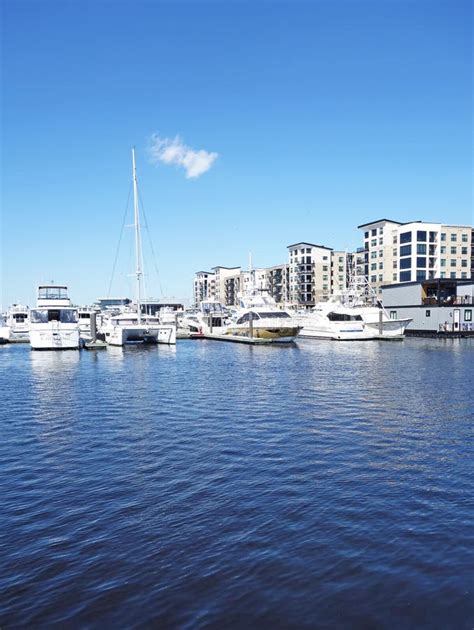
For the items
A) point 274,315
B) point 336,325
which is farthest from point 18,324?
point 336,325

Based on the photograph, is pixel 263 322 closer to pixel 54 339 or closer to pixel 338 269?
pixel 54 339

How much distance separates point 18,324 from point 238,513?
79.6 metres

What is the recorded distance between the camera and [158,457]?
658 inches

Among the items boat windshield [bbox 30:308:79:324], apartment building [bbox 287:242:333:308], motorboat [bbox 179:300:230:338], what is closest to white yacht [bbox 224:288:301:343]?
motorboat [bbox 179:300:230:338]

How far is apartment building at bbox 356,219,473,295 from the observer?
4341 inches

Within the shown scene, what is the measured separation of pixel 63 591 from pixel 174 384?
23985mm

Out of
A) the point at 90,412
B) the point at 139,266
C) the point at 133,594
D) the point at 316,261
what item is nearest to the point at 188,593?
the point at 133,594

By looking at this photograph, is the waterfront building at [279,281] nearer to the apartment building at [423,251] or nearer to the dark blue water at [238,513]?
the apartment building at [423,251]

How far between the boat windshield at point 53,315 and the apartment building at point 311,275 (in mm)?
101044

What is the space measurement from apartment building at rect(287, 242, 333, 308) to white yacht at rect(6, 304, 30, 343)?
84.2m

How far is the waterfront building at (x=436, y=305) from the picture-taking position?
264 feet

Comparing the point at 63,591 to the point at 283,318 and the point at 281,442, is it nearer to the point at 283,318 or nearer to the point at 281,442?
the point at 281,442

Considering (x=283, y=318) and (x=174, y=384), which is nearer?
(x=174, y=384)

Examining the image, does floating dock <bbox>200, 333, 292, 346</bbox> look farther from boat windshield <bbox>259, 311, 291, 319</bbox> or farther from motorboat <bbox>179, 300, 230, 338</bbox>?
motorboat <bbox>179, 300, 230, 338</bbox>
